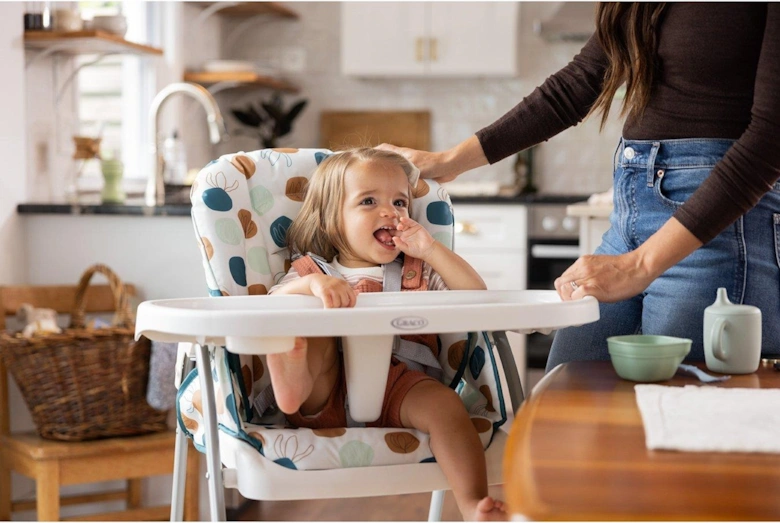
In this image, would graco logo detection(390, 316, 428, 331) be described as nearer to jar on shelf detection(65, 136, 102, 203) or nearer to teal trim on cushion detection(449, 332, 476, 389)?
teal trim on cushion detection(449, 332, 476, 389)

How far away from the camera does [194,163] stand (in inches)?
176

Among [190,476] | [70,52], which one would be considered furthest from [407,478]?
[70,52]

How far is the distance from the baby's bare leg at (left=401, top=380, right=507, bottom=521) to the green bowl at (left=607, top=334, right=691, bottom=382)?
0.94 feet

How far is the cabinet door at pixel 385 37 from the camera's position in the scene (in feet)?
14.5

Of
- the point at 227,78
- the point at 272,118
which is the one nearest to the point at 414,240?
the point at 227,78

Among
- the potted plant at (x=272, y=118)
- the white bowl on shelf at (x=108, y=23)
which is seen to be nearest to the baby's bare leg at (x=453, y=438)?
the white bowl on shelf at (x=108, y=23)

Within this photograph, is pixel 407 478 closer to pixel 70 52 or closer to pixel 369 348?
pixel 369 348

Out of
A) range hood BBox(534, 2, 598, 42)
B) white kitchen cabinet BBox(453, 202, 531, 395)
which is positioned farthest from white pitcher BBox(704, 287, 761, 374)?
range hood BBox(534, 2, 598, 42)

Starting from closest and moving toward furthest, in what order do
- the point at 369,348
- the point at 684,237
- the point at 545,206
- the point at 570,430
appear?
the point at 570,430
the point at 684,237
the point at 369,348
the point at 545,206

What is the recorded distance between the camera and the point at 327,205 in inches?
65.6

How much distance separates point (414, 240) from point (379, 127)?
329 cm

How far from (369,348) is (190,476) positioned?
1415 millimetres

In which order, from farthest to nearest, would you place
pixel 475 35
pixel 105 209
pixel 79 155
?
pixel 475 35 < pixel 79 155 < pixel 105 209

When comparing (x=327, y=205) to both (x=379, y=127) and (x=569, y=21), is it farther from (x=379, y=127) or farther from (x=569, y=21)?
(x=379, y=127)
